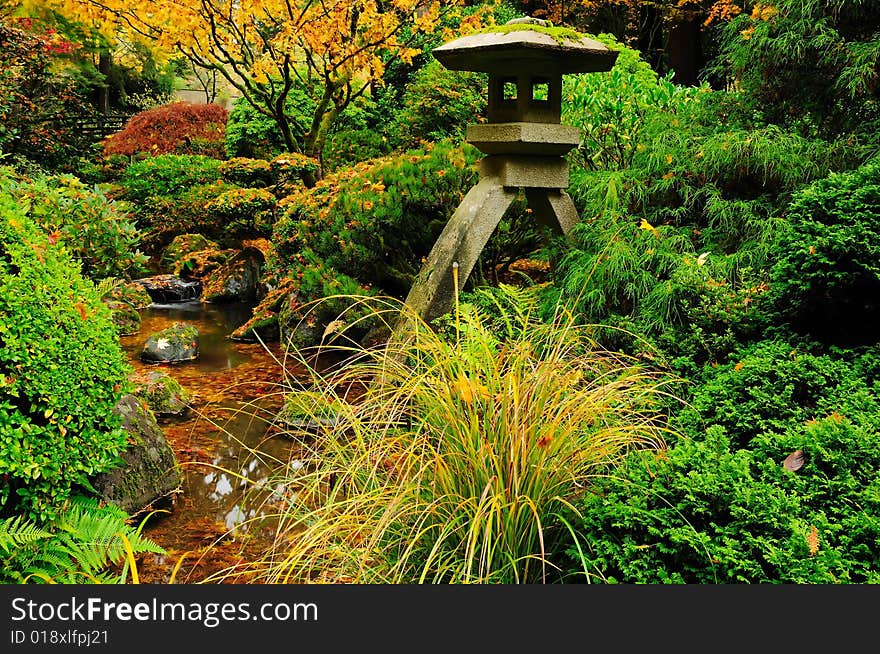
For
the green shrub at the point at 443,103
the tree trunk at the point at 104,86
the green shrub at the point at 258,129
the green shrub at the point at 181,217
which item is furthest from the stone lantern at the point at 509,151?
the tree trunk at the point at 104,86

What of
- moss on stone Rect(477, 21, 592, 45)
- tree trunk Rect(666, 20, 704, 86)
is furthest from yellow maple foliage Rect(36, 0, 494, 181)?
moss on stone Rect(477, 21, 592, 45)

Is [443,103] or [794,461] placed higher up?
[443,103]

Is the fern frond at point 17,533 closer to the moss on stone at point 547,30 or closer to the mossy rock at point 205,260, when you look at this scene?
the moss on stone at point 547,30

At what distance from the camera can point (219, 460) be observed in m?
4.68

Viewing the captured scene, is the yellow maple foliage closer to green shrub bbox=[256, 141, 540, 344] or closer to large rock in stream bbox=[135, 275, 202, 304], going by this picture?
large rock in stream bbox=[135, 275, 202, 304]

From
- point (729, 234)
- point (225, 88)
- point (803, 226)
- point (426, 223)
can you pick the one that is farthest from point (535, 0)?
point (225, 88)

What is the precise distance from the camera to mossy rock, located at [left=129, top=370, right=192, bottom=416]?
5.34 meters

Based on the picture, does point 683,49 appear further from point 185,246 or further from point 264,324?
point 264,324

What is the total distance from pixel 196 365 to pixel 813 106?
16.6ft

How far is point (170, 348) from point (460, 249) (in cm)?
331

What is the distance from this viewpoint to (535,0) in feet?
40.6

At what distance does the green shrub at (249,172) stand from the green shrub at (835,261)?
7620 millimetres

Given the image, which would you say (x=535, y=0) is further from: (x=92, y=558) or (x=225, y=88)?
(x=225, y=88)

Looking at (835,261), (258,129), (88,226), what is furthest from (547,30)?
(258,129)
